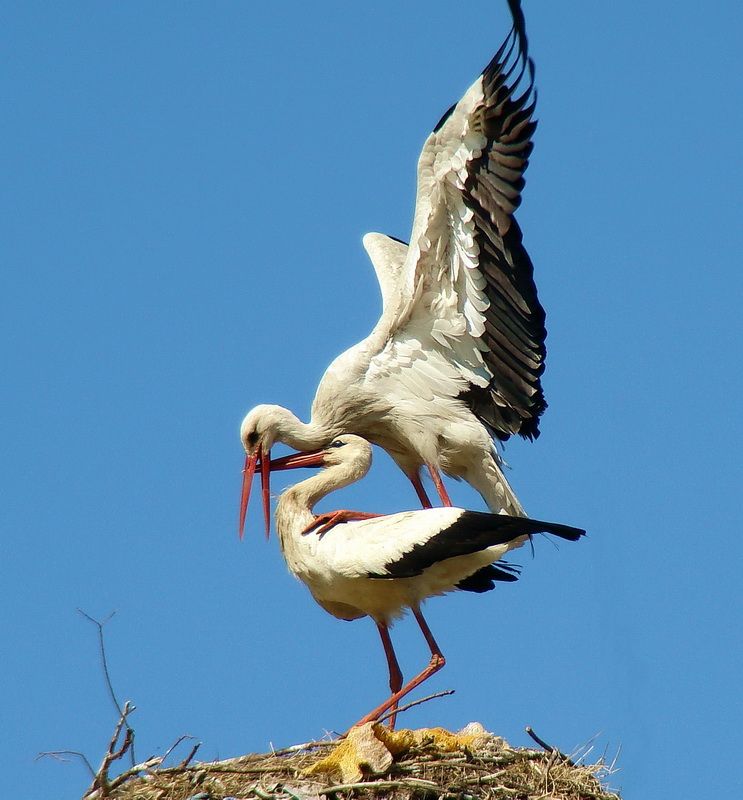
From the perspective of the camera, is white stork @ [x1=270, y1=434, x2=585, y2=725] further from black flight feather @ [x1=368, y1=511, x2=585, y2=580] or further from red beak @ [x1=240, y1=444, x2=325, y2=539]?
red beak @ [x1=240, y1=444, x2=325, y2=539]

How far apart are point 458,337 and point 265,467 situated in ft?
4.50

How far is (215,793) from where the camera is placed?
288 inches

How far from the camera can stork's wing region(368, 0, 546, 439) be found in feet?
31.3

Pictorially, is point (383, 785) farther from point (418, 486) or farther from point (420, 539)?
point (418, 486)

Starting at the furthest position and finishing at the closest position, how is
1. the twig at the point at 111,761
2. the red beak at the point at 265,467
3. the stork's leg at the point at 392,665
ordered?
the red beak at the point at 265,467 → the stork's leg at the point at 392,665 → the twig at the point at 111,761

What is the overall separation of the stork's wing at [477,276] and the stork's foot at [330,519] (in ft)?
4.71

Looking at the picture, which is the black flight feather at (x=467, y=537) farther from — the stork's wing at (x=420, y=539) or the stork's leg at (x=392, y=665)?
the stork's leg at (x=392, y=665)

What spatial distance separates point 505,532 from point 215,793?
1.83 m

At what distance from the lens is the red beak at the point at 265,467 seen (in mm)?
9805

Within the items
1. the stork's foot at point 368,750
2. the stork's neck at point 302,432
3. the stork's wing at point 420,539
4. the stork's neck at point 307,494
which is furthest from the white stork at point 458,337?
the stork's foot at point 368,750

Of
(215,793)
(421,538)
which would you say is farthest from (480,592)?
(215,793)

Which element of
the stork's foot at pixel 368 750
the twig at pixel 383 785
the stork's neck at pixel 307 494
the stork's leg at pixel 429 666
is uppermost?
the stork's neck at pixel 307 494

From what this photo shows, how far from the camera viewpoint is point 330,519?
855cm

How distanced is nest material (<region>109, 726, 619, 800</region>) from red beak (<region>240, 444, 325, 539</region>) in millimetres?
2206
